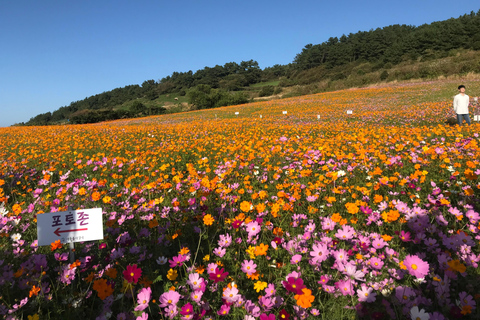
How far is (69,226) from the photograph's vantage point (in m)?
1.78

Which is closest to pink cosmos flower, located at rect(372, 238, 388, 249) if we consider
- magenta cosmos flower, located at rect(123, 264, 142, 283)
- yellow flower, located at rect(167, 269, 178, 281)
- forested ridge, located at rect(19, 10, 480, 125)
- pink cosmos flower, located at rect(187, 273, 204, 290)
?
pink cosmos flower, located at rect(187, 273, 204, 290)

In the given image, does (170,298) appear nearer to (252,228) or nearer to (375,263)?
(252,228)

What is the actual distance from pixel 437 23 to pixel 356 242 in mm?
90913

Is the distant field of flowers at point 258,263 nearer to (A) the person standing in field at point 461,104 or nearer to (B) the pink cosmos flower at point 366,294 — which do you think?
(B) the pink cosmos flower at point 366,294

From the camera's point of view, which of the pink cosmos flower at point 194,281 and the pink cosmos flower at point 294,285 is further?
the pink cosmos flower at point 194,281

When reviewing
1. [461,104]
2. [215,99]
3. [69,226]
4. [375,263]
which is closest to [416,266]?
[375,263]

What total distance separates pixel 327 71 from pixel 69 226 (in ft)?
240

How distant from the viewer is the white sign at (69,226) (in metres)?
1.72

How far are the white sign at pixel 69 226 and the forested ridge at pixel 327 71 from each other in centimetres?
4009

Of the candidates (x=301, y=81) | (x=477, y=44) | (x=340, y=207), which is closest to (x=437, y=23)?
(x=477, y=44)

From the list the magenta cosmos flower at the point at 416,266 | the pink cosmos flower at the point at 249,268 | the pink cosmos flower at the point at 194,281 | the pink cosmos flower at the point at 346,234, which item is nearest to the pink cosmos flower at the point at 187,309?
the pink cosmos flower at the point at 194,281

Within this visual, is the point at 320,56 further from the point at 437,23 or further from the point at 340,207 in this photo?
the point at 340,207

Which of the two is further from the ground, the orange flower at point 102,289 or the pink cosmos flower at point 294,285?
the orange flower at point 102,289

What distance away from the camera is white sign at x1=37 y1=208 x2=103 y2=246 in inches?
67.9
